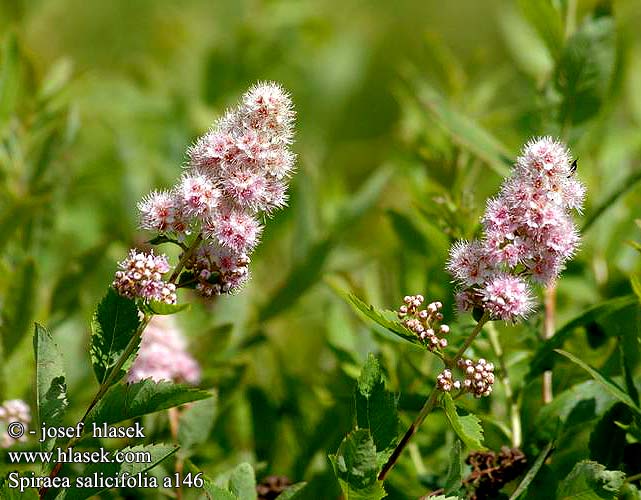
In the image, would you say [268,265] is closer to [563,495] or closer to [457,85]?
[457,85]

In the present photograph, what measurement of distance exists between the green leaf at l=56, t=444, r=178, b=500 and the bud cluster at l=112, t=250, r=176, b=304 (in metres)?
0.22

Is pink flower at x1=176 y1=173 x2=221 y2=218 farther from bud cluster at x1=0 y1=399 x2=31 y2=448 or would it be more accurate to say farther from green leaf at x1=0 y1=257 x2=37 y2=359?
green leaf at x1=0 y1=257 x2=37 y2=359

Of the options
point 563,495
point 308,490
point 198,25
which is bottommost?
point 563,495

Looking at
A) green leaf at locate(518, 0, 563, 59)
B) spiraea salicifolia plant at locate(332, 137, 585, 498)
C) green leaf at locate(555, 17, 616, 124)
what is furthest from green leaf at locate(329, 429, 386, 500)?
green leaf at locate(518, 0, 563, 59)

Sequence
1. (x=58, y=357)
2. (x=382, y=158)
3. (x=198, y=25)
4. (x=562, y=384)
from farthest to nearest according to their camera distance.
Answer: (x=198, y=25)
(x=382, y=158)
(x=562, y=384)
(x=58, y=357)

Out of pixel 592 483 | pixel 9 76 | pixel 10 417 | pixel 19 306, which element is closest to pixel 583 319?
pixel 592 483

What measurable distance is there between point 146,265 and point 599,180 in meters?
1.71

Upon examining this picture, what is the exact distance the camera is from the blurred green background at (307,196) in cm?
206

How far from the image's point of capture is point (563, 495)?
55.9 inches

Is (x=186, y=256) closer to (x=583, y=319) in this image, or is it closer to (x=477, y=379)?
(x=477, y=379)

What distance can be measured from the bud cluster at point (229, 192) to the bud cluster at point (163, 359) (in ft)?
2.28

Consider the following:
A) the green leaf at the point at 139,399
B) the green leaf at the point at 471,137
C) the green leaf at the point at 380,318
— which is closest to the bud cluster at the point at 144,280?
the green leaf at the point at 139,399

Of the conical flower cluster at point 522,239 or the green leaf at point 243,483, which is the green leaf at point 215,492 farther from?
the conical flower cluster at point 522,239

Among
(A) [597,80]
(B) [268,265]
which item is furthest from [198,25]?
(A) [597,80]
